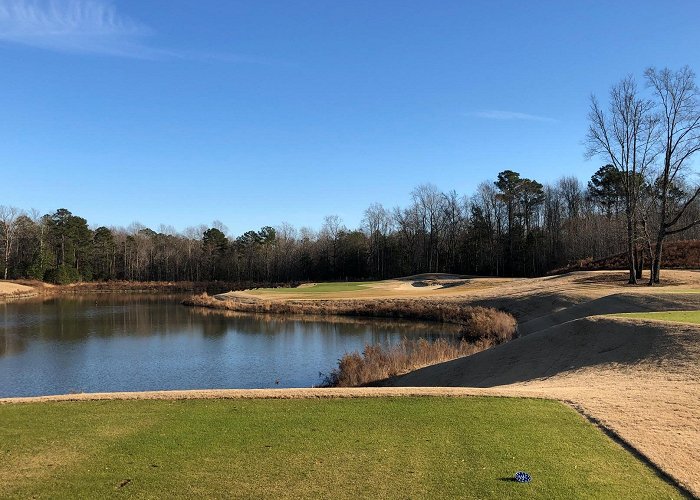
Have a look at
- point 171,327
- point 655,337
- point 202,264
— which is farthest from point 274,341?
point 202,264

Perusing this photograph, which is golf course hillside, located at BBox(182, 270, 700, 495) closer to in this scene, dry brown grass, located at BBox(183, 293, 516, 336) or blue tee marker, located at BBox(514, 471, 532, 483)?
blue tee marker, located at BBox(514, 471, 532, 483)

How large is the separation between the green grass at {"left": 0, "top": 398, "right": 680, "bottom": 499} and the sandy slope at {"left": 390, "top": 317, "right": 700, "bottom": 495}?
2.01 ft

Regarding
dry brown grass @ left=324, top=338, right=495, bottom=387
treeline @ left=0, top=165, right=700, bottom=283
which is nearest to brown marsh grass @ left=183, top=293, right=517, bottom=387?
dry brown grass @ left=324, top=338, right=495, bottom=387

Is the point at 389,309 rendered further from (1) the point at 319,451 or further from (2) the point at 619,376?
(1) the point at 319,451

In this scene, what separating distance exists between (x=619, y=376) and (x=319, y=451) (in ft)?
28.3

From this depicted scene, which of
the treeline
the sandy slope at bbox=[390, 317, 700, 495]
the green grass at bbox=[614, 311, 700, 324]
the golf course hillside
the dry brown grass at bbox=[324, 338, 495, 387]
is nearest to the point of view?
the sandy slope at bbox=[390, 317, 700, 495]

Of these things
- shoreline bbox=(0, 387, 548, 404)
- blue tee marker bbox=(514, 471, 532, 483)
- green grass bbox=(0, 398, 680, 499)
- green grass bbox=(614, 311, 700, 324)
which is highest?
green grass bbox=(614, 311, 700, 324)

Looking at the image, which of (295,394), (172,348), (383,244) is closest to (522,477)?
(295,394)

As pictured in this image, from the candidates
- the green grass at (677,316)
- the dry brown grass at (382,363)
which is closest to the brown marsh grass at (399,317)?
the dry brown grass at (382,363)

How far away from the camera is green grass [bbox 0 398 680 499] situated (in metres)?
6.04

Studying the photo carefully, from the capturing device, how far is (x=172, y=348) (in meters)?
27.6

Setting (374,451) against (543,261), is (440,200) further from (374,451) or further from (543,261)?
(374,451)

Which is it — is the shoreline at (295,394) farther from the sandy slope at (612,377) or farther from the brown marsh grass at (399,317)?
the brown marsh grass at (399,317)

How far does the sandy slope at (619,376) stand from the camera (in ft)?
25.6
